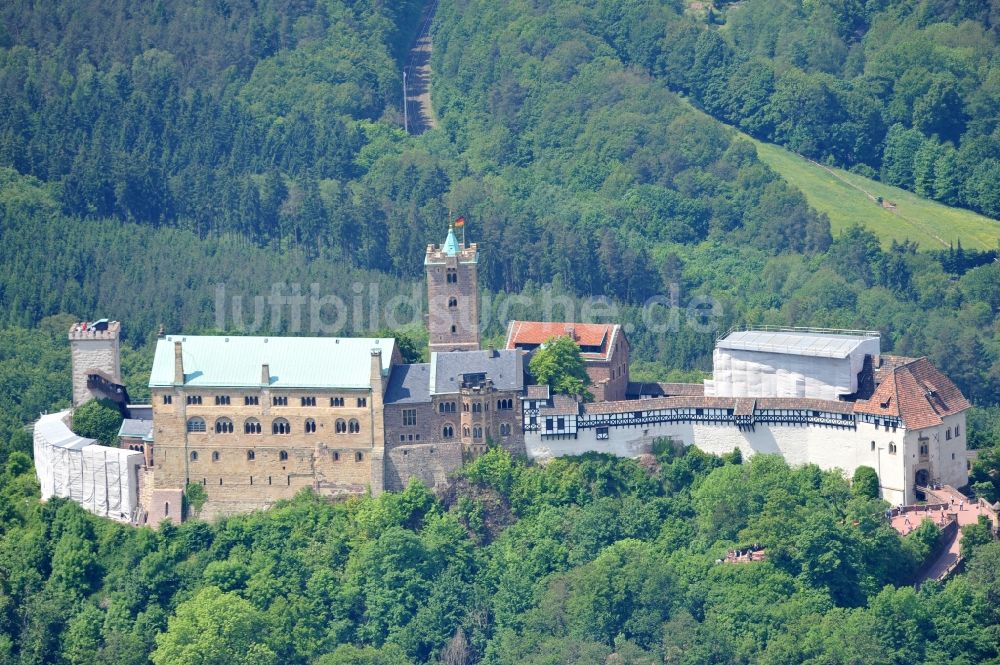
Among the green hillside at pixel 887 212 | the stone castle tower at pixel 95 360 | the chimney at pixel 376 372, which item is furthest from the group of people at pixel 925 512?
the green hillside at pixel 887 212

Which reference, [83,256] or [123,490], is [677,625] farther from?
[83,256]

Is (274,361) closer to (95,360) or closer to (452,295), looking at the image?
(452,295)

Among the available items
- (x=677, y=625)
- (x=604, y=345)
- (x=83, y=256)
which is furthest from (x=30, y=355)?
(x=677, y=625)

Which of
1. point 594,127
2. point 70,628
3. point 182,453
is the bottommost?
point 70,628

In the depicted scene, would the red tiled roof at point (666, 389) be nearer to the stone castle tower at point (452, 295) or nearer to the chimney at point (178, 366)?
the stone castle tower at point (452, 295)

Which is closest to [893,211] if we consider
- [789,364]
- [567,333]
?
[789,364]

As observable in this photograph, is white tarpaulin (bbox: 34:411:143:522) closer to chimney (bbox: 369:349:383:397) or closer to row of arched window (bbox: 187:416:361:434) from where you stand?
row of arched window (bbox: 187:416:361:434)

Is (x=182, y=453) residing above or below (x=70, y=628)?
above
